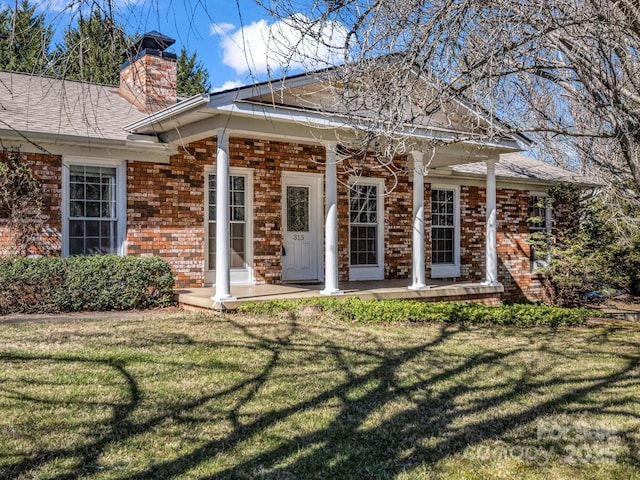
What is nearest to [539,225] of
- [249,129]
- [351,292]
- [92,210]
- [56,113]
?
[351,292]

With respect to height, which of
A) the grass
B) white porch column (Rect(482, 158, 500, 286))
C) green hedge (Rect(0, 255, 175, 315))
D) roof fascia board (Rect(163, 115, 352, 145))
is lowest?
the grass

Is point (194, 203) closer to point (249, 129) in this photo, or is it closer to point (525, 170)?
point (249, 129)

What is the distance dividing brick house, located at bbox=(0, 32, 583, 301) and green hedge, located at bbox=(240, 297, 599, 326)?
0.77 metres

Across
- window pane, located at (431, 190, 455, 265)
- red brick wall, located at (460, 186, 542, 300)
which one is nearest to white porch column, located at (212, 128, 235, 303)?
window pane, located at (431, 190, 455, 265)

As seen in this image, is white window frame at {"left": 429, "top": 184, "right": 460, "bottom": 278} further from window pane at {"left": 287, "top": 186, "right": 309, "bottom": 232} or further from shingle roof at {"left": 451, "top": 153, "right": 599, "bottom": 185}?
window pane at {"left": 287, "top": 186, "right": 309, "bottom": 232}

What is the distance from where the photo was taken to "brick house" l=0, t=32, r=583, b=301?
999cm

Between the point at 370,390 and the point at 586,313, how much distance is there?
7.51 metres

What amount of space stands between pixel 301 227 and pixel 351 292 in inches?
105

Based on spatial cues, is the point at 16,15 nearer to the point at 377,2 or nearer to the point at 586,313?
the point at 377,2

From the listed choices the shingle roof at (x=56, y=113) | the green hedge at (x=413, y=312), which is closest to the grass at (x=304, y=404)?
the green hedge at (x=413, y=312)

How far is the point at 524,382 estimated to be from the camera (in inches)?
247

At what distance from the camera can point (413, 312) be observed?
387 inches

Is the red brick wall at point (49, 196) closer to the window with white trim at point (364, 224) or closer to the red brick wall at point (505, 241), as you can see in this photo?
the window with white trim at point (364, 224)

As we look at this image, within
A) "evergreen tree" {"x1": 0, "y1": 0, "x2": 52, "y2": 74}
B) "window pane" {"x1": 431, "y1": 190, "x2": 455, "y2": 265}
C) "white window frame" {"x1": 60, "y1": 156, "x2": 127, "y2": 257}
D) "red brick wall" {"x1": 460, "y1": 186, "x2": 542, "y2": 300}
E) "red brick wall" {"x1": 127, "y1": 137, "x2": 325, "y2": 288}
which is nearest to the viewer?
"evergreen tree" {"x1": 0, "y1": 0, "x2": 52, "y2": 74}
